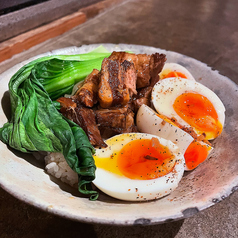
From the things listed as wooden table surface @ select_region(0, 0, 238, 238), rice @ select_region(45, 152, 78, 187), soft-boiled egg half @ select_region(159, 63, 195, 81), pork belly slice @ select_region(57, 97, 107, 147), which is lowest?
wooden table surface @ select_region(0, 0, 238, 238)

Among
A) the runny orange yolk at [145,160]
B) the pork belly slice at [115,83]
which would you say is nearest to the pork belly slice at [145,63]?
the pork belly slice at [115,83]

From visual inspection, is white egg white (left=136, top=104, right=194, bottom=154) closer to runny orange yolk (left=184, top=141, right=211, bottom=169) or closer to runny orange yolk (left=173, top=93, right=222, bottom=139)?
runny orange yolk (left=184, top=141, right=211, bottom=169)

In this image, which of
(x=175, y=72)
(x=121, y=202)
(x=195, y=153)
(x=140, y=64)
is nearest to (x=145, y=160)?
(x=121, y=202)

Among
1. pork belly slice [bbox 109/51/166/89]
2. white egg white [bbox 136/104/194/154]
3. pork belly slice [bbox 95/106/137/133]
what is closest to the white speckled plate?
white egg white [bbox 136/104/194/154]

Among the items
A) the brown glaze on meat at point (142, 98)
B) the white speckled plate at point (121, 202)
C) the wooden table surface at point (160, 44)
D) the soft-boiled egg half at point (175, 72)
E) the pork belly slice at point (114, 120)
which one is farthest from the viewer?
the soft-boiled egg half at point (175, 72)

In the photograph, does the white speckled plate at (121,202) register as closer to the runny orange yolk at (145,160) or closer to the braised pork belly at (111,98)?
the runny orange yolk at (145,160)

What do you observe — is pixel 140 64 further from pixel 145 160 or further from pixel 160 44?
pixel 160 44

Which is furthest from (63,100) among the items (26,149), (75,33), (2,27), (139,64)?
(75,33)
